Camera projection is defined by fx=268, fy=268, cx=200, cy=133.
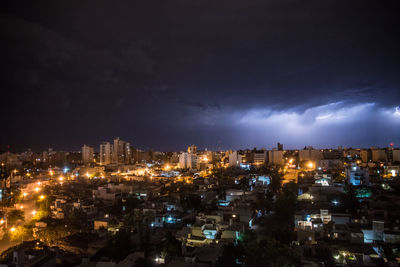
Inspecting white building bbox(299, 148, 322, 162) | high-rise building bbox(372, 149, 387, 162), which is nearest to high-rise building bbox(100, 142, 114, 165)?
white building bbox(299, 148, 322, 162)

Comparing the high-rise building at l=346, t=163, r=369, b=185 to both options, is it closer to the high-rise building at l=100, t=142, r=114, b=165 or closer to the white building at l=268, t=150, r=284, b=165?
the white building at l=268, t=150, r=284, b=165

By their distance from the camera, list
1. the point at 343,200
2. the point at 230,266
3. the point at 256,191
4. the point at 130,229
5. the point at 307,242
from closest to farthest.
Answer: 1. the point at 230,266
2. the point at 307,242
3. the point at 130,229
4. the point at 343,200
5. the point at 256,191

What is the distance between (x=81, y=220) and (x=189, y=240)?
412 centimetres

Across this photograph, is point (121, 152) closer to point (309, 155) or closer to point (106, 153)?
point (106, 153)

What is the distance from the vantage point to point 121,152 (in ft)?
102

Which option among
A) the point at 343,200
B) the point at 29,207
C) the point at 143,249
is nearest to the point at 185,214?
the point at 143,249

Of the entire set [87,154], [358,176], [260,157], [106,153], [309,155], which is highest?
[106,153]

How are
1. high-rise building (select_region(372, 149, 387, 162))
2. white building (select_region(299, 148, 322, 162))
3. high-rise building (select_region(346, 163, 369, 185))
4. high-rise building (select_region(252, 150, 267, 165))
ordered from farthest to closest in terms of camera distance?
high-rise building (select_region(252, 150, 267, 165))
white building (select_region(299, 148, 322, 162))
high-rise building (select_region(372, 149, 387, 162))
high-rise building (select_region(346, 163, 369, 185))

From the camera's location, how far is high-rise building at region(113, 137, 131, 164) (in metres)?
30.3

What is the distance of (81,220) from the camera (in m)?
8.65

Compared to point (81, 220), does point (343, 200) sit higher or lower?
higher

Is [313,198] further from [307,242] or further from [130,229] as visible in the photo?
[130,229]

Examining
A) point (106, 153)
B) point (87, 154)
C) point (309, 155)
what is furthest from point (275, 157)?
point (87, 154)

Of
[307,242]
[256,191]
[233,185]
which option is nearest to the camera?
[307,242]
